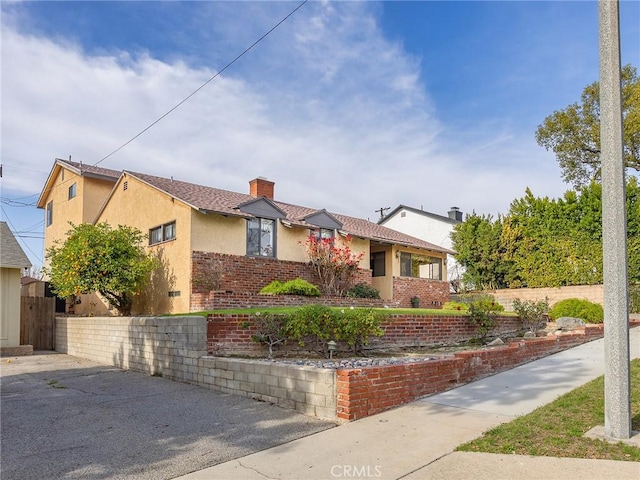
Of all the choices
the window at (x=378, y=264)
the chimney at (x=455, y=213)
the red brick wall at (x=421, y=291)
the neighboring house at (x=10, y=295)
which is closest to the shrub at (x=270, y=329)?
the neighboring house at (x=10, y=295)

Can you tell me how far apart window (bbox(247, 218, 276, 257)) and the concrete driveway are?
312 inches

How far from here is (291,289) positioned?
15445 millimetres

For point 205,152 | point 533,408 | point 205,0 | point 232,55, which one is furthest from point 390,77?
point 533,408

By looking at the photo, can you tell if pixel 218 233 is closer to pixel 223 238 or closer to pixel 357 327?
pixel 223 238

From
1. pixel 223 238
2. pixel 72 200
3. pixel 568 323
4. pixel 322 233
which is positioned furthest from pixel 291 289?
pixel 72 200

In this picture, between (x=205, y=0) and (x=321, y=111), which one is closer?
(x=205, y=0)

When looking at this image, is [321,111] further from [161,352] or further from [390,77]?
[161,352]

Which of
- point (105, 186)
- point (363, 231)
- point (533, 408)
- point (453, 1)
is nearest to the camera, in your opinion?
point (533, 408)

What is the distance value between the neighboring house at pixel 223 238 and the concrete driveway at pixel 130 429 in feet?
20.8

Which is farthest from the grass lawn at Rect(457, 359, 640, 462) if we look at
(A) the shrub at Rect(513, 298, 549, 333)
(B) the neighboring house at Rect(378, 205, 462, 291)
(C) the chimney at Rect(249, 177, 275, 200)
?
(B) the neighboring house at Rect(378, 205, 462, 291)

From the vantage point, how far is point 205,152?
637 inches

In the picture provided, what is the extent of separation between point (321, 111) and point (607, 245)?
10882 millimetres

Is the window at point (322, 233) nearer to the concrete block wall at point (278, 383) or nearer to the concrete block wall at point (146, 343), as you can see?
the concrete block wall at point (146, 343)

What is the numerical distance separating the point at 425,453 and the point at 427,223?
96.8 ft
